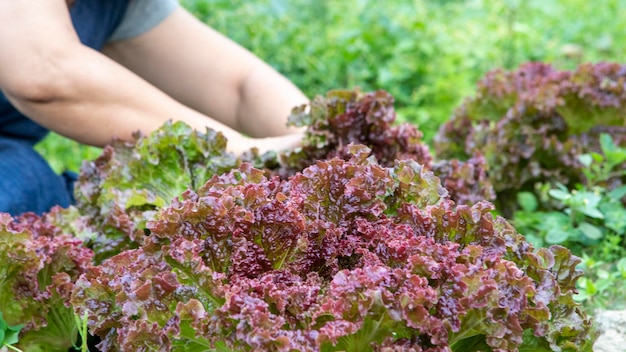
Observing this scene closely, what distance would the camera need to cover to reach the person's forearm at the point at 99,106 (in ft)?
6.77

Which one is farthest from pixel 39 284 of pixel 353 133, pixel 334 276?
pixel 353 133

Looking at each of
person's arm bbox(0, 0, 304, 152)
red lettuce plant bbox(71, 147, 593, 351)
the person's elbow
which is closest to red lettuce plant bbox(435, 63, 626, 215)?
person's arm bbox(0, 0, 304, 152)

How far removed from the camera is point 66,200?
2.79 metres

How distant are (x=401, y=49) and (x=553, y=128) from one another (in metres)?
2.29

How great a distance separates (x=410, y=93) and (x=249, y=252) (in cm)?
373

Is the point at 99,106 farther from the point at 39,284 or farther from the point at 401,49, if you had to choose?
the point at 401,49

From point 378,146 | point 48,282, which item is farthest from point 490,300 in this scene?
point 48,282

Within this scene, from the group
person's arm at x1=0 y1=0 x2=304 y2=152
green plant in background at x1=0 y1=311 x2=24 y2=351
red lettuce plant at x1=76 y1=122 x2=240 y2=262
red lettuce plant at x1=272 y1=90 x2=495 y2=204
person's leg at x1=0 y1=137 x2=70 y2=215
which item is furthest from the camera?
person's leg at x1=0 y1=137 x2=70 y2=215

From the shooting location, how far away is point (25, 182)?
252 centimetres

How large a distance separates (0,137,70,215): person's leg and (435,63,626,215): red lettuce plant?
60.8 inches

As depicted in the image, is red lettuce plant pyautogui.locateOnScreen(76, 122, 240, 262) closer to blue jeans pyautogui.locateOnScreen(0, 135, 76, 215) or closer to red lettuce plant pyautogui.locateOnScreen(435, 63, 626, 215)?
blue jeans pyautogui.locateOnScreen(0, 135, 76, 215)

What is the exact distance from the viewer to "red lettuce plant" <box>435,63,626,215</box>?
111 inches

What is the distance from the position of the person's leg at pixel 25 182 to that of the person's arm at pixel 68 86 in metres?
0.36

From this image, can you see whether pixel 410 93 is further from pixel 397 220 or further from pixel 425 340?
pixel 425 340
